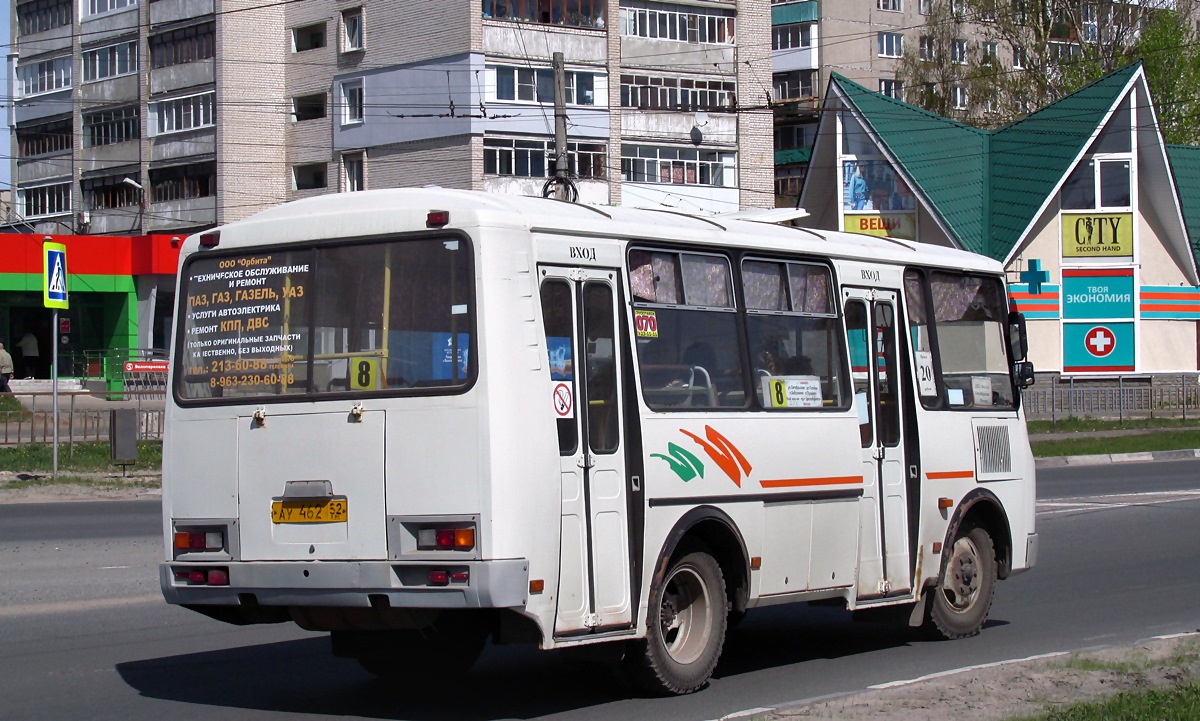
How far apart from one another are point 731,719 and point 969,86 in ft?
198

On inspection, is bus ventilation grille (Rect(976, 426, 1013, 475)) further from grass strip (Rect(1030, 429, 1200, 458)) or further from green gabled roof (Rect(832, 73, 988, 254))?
green gabled roof (Rect(832, 73, 988, 254))

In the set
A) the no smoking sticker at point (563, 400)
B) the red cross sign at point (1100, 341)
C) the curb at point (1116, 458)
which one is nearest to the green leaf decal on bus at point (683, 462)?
the no smoking sticker at point (563, 400)

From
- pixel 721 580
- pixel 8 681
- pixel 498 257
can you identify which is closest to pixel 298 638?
pixel 8 681

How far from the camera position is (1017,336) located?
39.0 ft

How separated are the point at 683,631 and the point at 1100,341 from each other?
151 ft

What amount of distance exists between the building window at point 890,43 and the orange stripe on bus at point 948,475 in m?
80.0

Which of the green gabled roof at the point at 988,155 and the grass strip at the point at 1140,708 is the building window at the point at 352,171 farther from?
the grass strip at the point at 1140,708

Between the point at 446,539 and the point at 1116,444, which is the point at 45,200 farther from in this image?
the point at 446,539

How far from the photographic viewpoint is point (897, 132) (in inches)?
2060

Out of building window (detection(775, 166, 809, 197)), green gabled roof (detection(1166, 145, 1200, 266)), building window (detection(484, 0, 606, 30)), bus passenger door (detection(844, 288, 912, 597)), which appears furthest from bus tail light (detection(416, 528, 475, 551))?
building window (detection(775, 166, 809, 197))

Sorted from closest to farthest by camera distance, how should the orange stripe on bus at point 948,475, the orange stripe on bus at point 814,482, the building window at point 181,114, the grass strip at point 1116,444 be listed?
the orange stripe on bus at point 814,482
the orange stripe on bus at point 948,475
the grass strip at point 1116,444
the building window at point 181,114

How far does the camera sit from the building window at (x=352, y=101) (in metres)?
62.6

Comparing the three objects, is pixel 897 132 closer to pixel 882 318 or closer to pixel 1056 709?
pixel 882 318

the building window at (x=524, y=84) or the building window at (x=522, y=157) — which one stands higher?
the building window at (x=524, y=84)
